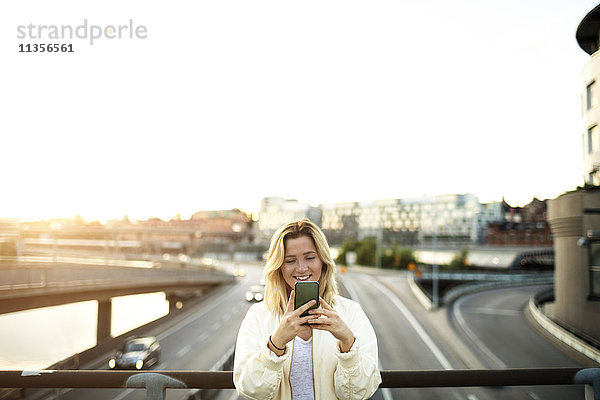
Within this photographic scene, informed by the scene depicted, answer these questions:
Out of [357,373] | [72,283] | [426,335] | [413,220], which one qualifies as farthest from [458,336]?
[413,220]

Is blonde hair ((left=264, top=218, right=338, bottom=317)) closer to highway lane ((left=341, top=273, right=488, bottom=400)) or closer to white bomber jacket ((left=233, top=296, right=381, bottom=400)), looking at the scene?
white bomber jacket ((left=233, top=296, right=381, bottom=400))

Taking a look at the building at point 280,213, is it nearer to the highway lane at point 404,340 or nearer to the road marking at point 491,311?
the highway lane at point 404,340

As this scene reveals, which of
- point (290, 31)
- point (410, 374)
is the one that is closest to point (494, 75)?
point (290, 31)

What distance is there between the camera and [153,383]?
2.11 meters

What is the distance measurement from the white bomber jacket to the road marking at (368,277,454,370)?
948 inches

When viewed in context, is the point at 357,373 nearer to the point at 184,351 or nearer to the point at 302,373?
the point at 302,373

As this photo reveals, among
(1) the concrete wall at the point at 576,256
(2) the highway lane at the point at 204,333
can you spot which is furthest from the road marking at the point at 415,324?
(2) the highway lane at the point at 204,333

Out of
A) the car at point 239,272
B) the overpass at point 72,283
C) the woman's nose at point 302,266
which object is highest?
the woman's nose at point 302,266

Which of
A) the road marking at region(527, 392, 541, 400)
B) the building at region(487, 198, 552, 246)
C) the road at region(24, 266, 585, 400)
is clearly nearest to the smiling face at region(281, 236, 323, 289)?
the road at region(24, 266, 585, 400)

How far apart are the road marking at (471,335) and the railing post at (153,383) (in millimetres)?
28336

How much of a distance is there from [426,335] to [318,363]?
1163 inches

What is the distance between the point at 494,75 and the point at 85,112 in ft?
49.3

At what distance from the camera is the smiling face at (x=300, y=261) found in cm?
204

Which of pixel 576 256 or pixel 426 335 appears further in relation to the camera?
pixel 426 335
